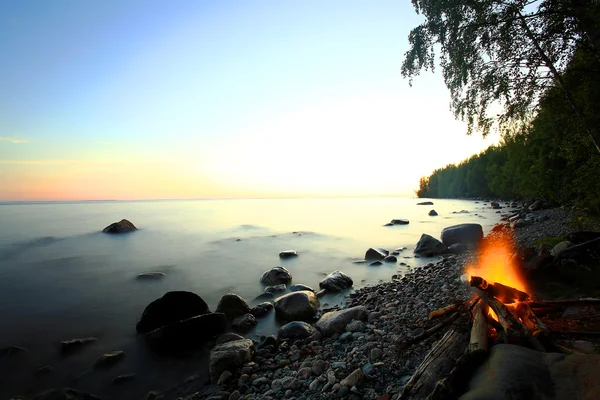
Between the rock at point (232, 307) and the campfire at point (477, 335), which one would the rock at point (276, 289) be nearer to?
the rock at point (232, 307)

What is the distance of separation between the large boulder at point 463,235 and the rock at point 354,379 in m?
19.2

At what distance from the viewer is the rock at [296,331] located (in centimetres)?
874

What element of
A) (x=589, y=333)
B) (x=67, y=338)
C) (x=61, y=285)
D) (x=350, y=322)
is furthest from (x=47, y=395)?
(x=61, y=285)

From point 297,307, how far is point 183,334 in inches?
155

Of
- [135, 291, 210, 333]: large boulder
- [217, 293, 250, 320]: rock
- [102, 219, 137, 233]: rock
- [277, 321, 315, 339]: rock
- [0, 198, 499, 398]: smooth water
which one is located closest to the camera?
[0, 198, 499, 398]: smooth water

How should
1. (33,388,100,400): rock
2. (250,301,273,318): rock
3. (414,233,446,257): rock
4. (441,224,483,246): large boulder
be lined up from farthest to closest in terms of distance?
1. (441,224,483,246): large boulder
2. (414,233,446,257): rock
3. (250,301,273,318): rock
4. (33,388,100,400): rock

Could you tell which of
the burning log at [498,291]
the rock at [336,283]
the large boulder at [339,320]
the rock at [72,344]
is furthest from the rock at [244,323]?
the burning log at [498,291]

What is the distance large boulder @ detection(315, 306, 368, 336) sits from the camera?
27.8 feet

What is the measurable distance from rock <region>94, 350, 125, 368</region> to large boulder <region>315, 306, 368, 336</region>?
20.1ft

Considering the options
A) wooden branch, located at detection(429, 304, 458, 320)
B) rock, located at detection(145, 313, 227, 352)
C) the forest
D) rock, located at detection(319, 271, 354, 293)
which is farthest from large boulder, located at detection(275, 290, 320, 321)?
the forest

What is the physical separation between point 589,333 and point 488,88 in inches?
376

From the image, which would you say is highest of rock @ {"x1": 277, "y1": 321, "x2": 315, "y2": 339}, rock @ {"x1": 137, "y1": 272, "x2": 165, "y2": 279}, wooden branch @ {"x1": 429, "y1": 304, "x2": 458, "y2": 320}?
wooden branch @ {"x1": 429, "y1": 304, "x2": 458, "y2": 320}

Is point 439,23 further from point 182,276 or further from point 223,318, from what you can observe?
point 182,276

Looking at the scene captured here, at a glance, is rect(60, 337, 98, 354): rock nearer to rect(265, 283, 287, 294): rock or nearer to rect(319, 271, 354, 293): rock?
rect(265, 283, 287, 294): rock
